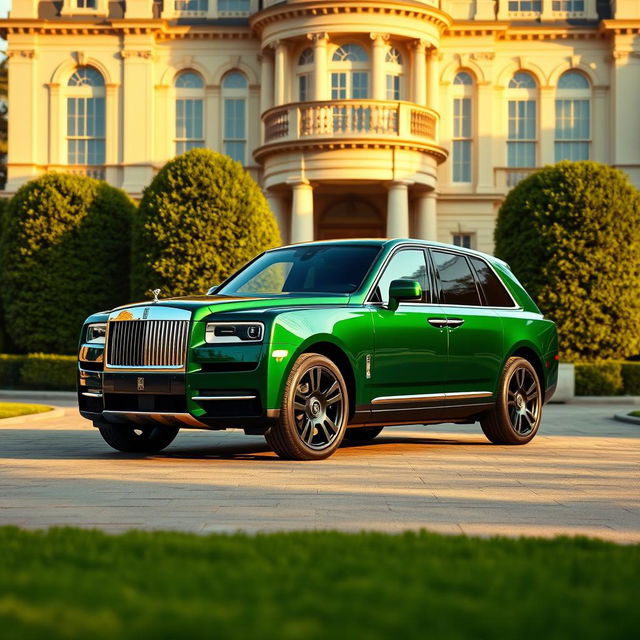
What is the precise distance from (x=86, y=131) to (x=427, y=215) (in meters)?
12.9

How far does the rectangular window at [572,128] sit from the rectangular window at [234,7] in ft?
38.2

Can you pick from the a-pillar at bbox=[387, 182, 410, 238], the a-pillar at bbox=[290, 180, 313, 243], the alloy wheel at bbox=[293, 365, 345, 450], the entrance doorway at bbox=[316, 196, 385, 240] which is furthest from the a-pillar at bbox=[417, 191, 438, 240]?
the alloy wheel at bbox=[293, 365, 345, 450]

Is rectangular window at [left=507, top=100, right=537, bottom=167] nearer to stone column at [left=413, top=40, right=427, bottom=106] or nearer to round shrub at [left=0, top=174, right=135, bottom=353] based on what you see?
stone column at [left=413, top=40, right=427, bottom=106]

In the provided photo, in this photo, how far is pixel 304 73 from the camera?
38.3 meters

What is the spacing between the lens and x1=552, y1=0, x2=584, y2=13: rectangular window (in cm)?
4125

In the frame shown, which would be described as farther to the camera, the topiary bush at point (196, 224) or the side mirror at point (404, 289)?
the topiary bush at point (196, 224)

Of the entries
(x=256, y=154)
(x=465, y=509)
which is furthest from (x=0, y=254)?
(x=465, y=509)

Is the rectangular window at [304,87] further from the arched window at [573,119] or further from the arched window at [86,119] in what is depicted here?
the arched window at [573,119]

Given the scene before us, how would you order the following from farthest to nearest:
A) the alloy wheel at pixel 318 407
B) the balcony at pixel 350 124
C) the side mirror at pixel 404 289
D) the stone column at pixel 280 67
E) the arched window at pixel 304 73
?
1. the arched window at pixel 304 73
2. the stone column at pixel 280 67
3. the balcony at pixel 350 124
4. the side mirror at pixel 404 289
5. the alloy wheel at pixel 318 407

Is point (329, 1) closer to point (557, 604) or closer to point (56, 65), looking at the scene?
point (56, 65)

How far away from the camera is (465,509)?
6867 mm

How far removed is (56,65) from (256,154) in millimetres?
9423

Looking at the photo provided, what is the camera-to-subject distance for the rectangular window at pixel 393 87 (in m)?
38.3

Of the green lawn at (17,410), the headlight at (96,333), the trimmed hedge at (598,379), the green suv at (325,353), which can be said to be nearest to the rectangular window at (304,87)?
the trimmed hedge at (598,379)
